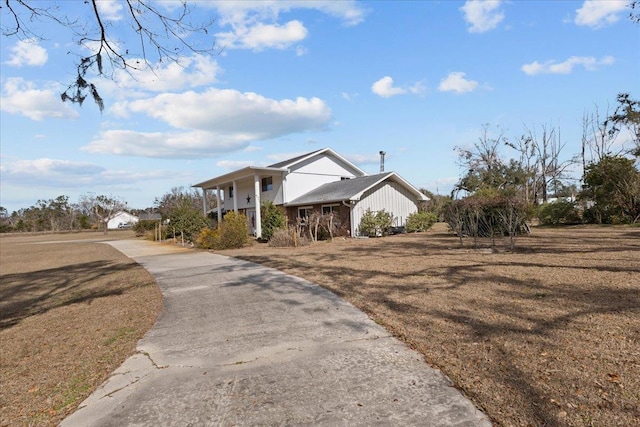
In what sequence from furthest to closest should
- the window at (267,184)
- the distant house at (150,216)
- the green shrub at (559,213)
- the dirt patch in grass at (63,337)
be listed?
1. the distant house at (150,216)
2. the window at (267,184)
3. the green shrub at (559,213)
4. the dirt patch in grass at (63,337)

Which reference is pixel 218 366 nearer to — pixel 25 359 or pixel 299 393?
pixel 299 393

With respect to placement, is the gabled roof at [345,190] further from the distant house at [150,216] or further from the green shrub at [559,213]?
the distant house at [150,216]

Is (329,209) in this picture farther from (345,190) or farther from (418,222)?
(418,222)

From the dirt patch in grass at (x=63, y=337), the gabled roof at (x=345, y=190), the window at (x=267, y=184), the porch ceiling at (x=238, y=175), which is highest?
the porch ceiling at (x=238, y=175)

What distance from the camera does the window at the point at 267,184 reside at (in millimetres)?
29219

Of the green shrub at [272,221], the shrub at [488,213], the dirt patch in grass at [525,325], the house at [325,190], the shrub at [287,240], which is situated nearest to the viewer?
the dirt patch in grass at [525,325]

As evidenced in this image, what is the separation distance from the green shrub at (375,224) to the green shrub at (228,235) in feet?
22.4

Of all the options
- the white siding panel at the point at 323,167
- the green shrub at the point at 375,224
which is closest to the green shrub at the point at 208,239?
the green shrub at the point at 375,224

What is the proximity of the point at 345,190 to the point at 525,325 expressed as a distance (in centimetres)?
1978

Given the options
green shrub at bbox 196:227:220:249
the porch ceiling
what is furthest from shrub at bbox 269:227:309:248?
the porch ceiling

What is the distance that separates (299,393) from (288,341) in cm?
139

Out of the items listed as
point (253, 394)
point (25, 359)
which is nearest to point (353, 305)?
point (253, 394)

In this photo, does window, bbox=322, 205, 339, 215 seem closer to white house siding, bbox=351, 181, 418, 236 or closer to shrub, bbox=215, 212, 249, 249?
white house siding, bbox=351, 181, 418, 236

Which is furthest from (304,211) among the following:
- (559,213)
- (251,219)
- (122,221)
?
(122,221)
